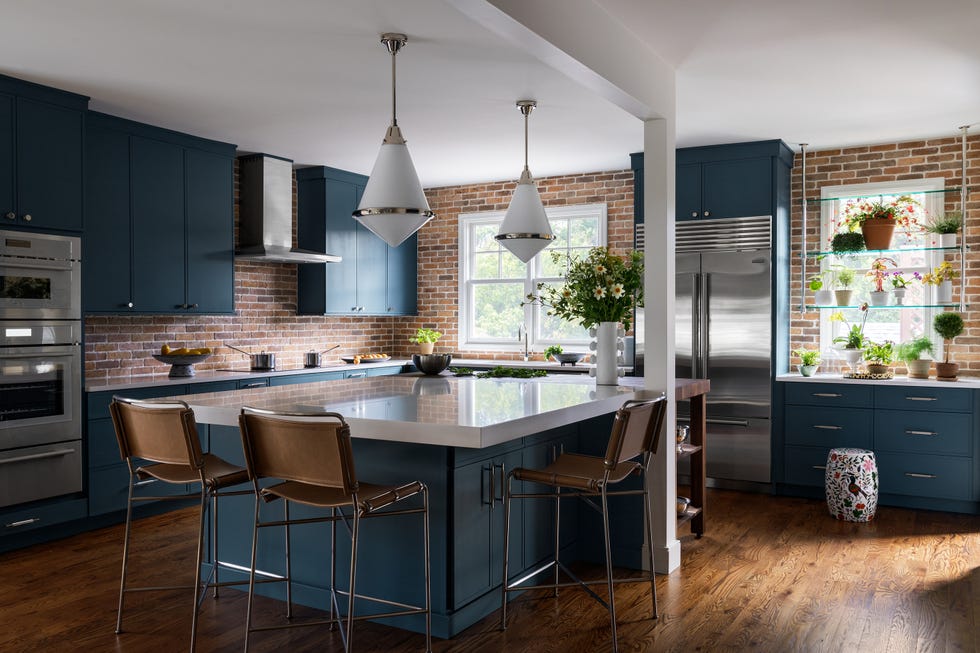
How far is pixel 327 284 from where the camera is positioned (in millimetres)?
6988

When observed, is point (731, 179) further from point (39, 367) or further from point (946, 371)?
point (39, 367)

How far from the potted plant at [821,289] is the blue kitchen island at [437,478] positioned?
274 centimetres

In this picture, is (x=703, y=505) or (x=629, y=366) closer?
(x=703, y=505)

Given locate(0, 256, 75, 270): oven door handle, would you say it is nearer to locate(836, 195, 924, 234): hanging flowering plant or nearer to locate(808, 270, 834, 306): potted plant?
locate(808, 270, 834, 306): potted plant

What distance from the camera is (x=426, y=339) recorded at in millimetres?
7879

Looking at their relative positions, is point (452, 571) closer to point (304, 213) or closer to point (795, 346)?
point (795, 346)

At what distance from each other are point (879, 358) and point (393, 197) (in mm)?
4075

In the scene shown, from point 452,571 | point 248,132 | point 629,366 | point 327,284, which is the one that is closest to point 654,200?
point 452,571

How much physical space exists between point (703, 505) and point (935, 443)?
192 centimetres

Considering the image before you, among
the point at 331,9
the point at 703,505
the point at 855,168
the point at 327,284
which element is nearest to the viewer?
the point at 331,9

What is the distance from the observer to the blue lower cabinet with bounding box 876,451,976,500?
5285 millimetres

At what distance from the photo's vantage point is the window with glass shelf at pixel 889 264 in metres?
5.88

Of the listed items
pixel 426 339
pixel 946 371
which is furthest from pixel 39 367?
pixel 946 371

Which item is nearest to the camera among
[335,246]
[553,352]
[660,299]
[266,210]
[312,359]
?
[660,299]
